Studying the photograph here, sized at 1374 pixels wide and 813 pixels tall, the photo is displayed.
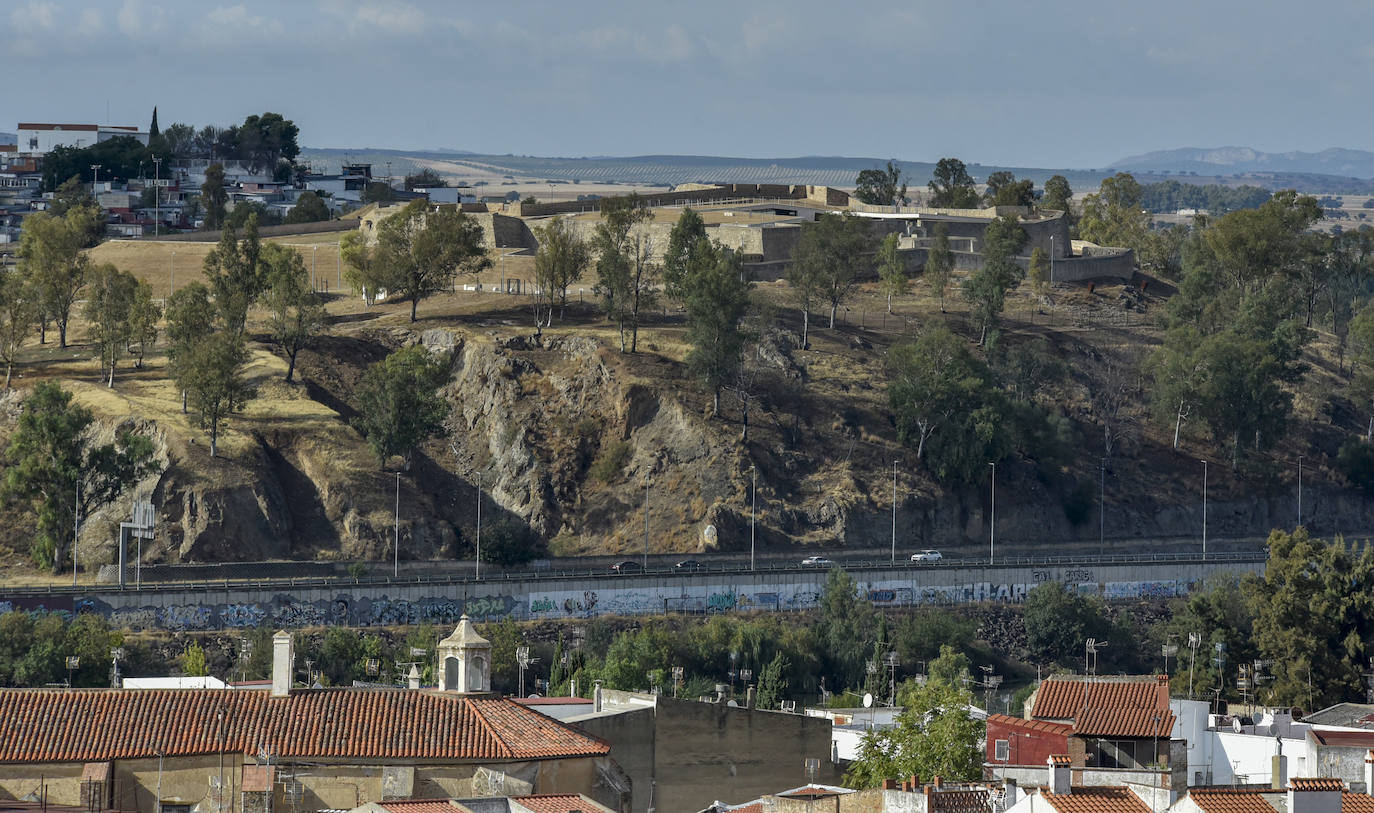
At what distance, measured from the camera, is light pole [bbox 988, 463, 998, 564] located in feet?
388

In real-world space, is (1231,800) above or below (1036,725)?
above

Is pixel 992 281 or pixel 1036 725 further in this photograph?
pixel 992 281

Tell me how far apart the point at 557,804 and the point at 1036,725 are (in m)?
16.8

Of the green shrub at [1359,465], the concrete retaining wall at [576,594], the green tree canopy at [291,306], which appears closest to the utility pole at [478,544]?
the concrete retaining wall at [576,594]

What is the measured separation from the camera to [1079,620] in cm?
10606

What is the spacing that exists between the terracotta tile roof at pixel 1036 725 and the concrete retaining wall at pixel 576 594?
4455 centimetres

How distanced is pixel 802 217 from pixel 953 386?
4104cm

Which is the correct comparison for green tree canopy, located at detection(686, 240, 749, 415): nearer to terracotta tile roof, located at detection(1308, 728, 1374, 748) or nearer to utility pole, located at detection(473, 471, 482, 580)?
utility pole, located at detection(473, 471, 482, 580)

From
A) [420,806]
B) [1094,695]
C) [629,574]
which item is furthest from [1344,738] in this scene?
[629,574]

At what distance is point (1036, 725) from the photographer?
55.6 m

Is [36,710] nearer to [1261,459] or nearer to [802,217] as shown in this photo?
[1261,459]

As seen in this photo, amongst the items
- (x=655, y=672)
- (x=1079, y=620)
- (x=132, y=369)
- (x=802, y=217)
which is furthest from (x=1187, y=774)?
(x=802, y=217)

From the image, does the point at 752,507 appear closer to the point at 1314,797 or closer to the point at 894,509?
the point at 894,509

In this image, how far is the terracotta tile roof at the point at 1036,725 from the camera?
180 ft
